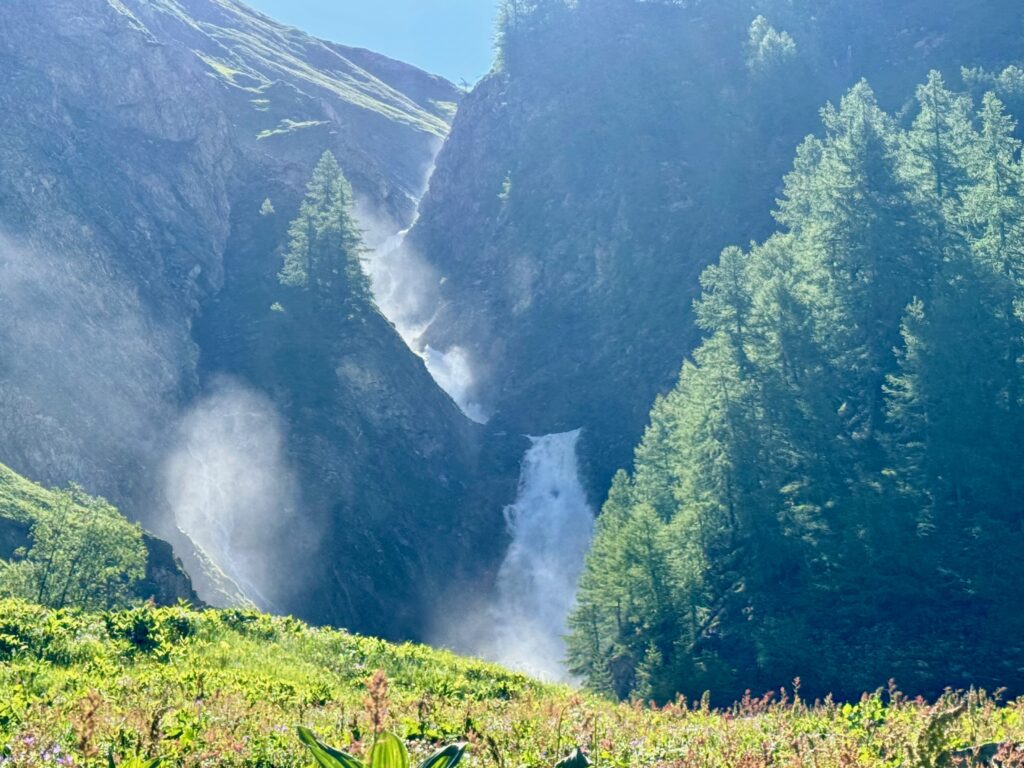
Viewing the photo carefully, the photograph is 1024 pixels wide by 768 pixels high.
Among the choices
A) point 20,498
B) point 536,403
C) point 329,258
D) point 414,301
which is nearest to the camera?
point 20,498

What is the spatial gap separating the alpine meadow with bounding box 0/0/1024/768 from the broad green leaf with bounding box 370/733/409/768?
0.02 meters

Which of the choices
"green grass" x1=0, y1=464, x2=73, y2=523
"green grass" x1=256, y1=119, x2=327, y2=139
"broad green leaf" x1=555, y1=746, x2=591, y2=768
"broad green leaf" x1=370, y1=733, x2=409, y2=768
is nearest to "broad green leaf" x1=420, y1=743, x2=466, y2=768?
"broad green leaf" x1=370, y1=733, x2=409, y2=768

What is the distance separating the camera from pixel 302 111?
130 metres

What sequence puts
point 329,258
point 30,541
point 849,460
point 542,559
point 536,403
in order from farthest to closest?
point 536,403 → point 329,258 → point 542,559 → point 849,460 → point 30,541

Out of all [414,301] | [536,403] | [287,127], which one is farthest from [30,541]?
[287,127]

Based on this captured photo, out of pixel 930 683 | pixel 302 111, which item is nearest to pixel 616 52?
pixel 302 111

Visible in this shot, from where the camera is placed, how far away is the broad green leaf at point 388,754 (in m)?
2.75

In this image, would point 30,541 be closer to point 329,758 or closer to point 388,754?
point 329,758

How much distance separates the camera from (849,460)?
45.2 meters

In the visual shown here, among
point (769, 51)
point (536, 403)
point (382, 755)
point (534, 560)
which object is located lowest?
Result: point (534, 560)

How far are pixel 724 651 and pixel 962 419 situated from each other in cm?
1591

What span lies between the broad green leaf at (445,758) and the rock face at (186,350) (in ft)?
206

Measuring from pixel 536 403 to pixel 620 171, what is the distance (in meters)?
29.7

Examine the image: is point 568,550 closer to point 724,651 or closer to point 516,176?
point 724,651
